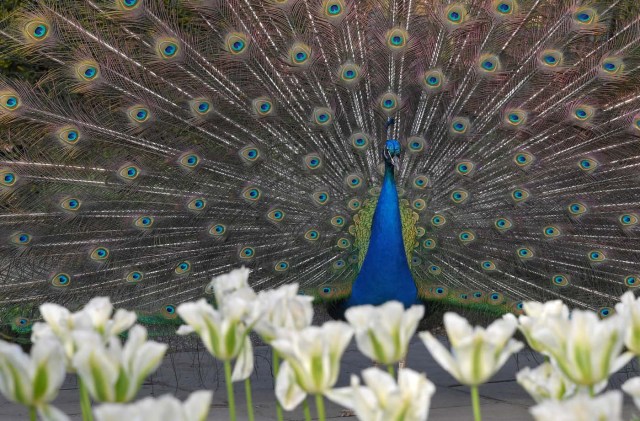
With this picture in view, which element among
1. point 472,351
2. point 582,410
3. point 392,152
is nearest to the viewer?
point 582,410

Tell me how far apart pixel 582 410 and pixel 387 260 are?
3802 millimetres

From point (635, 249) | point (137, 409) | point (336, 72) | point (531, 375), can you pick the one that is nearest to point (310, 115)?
point (336, 72)

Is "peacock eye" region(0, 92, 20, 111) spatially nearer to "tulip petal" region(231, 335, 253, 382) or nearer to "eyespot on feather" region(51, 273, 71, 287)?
"eyespot on feather" region(51, 273, 71, 287)

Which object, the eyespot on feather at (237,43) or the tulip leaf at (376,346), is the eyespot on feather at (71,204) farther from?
the tulip leaf at (376,346)

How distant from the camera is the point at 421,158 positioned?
5734mm

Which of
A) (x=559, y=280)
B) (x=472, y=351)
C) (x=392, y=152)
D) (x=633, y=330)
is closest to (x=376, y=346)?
(x=472, y=351)

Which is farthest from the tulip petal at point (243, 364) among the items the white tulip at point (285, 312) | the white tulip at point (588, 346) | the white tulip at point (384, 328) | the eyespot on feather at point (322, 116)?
the eyespot on feather at point (322, 116)

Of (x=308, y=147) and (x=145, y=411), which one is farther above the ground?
(x=308, y=147)

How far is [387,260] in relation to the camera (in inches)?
193

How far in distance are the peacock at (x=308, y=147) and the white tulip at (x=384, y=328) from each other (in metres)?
3.76

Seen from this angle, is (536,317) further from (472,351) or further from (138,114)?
(138,114)

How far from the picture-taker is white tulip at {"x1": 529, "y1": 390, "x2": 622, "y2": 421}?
43.1 inches

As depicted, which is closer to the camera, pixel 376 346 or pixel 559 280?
pixel 376 346

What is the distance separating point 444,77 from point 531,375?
4.00 metres
